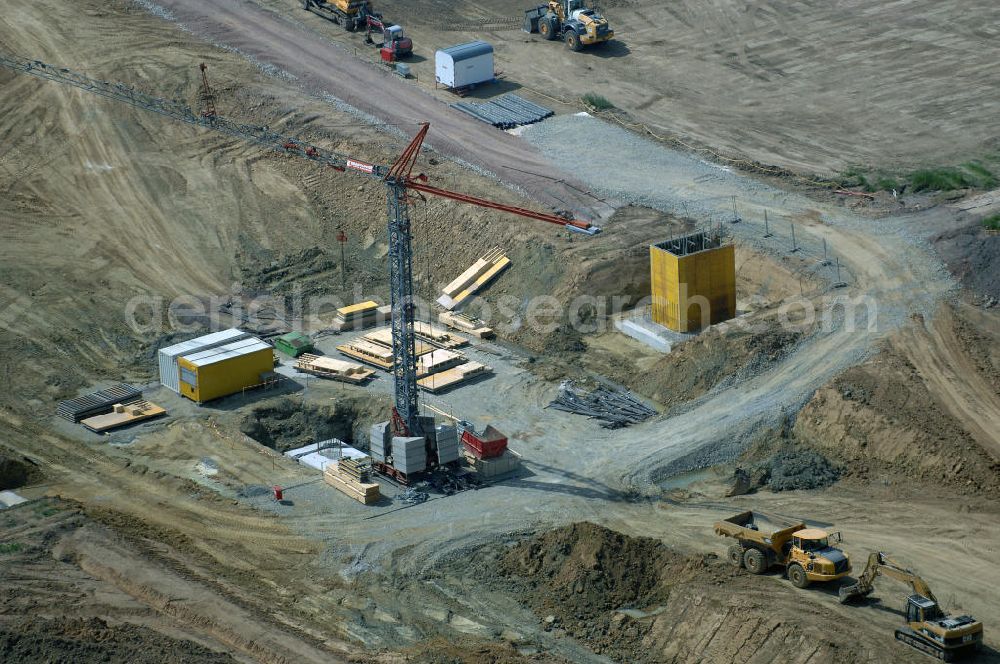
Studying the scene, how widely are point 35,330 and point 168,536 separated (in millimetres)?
15309


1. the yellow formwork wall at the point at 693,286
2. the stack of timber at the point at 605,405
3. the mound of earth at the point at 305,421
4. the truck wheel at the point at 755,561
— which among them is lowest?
the mound of earth at the point at 305,421

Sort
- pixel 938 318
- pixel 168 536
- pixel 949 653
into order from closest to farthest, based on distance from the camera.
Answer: pixel 949 653 → pixel 168 536 → pixel 938 318

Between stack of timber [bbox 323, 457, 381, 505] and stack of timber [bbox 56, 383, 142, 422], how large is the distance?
890cm

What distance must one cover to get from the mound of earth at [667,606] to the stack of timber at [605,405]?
7654mm

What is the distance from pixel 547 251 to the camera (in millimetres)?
53781

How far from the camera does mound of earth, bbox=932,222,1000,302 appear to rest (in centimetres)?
4800

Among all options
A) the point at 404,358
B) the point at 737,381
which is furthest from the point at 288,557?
the point at 737,381

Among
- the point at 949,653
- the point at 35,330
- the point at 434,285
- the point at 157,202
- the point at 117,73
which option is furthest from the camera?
the point at 117,73

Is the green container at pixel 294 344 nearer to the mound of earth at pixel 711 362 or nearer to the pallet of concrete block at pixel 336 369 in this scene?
the pallet of concrete block at pixel 336 369

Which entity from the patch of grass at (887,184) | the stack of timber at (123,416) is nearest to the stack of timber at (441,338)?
the stack of timber at (123,416)

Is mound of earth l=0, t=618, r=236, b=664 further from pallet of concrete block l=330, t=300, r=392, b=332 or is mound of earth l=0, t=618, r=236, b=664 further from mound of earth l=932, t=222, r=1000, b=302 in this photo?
mound of earth l=932, t=222, r=1000, b=302

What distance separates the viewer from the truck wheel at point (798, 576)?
35438 millimetres

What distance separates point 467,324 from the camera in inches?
2071

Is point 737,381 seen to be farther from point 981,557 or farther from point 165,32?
point 165,32
